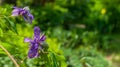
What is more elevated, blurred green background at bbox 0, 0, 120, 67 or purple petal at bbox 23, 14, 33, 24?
purple petal at bbox 23, 14, 33, 24

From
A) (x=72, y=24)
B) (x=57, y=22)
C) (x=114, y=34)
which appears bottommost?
(x=114, y=34)

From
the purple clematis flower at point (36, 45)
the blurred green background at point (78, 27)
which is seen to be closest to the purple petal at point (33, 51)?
the purple clematis flower at point (36, 45)

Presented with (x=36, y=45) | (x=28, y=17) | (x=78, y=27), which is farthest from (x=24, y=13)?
(x=78, y=27)

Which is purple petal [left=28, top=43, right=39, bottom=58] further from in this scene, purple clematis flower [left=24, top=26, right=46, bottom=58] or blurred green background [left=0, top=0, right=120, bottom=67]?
blurred green background [left=0, top=0, right=120, bottom=67]

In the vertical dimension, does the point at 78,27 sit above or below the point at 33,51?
below

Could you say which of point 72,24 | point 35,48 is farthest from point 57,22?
point 35,48

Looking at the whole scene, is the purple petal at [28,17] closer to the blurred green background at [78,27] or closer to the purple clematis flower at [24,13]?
the purple clematis flower at [24,13]

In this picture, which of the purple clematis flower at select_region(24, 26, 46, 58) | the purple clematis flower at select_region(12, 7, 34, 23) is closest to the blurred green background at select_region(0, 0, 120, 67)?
the purple clematis flower at select_region(12, 7, 34, 23)

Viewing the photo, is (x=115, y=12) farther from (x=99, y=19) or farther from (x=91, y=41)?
(x=91, y=41)

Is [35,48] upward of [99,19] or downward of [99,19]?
upward

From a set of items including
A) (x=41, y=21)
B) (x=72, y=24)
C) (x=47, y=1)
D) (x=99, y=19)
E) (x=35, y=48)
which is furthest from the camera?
(x=99, y=19)

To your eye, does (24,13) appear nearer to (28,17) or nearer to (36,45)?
(28,17)
